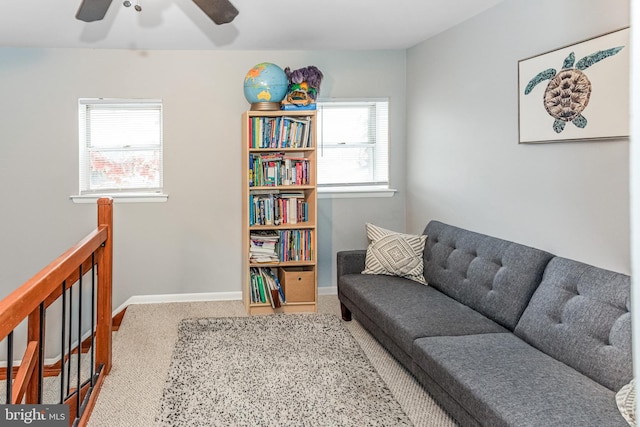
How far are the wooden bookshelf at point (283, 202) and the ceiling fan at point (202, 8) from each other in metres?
1.80

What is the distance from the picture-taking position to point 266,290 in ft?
14.2

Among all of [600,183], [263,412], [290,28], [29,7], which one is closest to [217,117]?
[290,28]

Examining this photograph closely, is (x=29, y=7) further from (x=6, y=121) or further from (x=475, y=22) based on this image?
(x=475, y=22)

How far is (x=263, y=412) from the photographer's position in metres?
2.54

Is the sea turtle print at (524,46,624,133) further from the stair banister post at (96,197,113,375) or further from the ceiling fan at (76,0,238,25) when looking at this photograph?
the stair banister post at (96,197,113,375)

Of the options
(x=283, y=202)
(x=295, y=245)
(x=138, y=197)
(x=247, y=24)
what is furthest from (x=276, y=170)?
(x=138, y=197)

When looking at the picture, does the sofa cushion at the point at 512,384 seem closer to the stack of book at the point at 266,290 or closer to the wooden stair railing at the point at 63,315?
the wooden stair railing at the point at 63,315

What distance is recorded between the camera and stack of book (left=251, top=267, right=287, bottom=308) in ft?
14.0

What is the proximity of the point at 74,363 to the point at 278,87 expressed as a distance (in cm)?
→ 261

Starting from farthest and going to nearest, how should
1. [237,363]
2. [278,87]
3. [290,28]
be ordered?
[278,87], [290,28], [237,363]

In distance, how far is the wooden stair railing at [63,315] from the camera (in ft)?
4.62

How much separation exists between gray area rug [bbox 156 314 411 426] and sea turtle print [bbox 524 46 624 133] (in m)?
1.70
